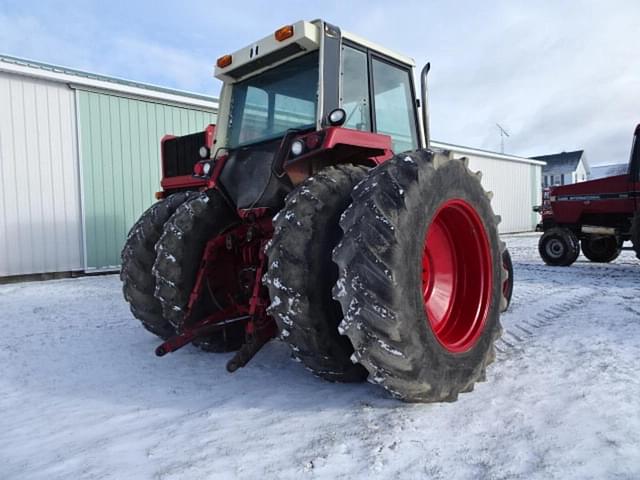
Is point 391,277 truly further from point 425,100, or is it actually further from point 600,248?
point 600,248

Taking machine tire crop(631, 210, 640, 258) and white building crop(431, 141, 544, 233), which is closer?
machine tire crop(631, 210, 640, 258)

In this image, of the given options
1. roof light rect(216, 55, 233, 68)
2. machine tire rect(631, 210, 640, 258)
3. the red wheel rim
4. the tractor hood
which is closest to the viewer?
the red wheel rim

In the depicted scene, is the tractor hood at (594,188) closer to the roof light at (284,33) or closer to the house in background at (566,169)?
the roof light at (284,33)

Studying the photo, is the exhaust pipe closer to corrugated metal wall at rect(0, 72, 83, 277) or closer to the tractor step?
the tractor step

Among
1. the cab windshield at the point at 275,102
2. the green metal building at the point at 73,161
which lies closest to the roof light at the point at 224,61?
the cab windshield at the point at 275,102

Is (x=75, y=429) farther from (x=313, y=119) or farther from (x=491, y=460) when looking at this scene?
(x=313, y=119)

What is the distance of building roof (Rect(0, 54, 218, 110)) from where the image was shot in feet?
28.0

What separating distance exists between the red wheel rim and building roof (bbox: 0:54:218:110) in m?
8.80

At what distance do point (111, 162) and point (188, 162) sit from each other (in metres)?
2.54

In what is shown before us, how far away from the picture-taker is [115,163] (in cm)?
985

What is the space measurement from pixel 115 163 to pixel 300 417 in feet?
29.5

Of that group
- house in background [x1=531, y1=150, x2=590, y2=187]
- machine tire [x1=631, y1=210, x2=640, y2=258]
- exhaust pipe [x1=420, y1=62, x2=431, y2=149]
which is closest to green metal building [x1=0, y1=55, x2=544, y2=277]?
machine tire [x1=631, y1=210, x2=640, y2=258]

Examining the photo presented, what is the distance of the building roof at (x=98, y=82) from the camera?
8.52 metres

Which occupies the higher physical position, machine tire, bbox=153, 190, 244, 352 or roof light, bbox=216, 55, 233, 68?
roof light, bbox=216, 55, 233, 68
